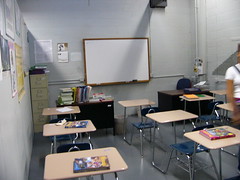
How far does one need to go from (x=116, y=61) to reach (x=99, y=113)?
1916 millimetres

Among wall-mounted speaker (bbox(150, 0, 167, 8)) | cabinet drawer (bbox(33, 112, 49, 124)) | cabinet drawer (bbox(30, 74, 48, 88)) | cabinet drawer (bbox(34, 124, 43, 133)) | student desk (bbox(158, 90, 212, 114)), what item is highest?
wall-mounted speaker (bbox(150, 0, 167, 8))

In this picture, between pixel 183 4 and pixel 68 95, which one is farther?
pixel 183 4

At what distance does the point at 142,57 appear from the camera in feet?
22.5

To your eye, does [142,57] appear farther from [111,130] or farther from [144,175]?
[144,175]

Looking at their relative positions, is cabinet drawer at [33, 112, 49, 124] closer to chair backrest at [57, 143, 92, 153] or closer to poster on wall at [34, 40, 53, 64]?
poster on wall at [34, 40, 53, 64]

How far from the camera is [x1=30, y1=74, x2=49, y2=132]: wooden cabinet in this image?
5508 millimetres

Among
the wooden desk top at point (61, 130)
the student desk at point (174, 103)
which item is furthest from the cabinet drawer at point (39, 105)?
the student desk at point (174, 103)

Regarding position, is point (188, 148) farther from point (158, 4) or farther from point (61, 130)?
point (158, 4)

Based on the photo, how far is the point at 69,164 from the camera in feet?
6.68

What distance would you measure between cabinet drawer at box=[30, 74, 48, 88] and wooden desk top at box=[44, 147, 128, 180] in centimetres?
358

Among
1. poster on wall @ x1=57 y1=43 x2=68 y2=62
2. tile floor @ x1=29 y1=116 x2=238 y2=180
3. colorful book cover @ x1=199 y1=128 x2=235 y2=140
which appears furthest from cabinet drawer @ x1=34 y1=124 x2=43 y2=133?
colorful book cover @ x1=199 y1=128 x2=235 y2=140

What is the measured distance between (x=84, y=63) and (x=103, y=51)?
59 cm

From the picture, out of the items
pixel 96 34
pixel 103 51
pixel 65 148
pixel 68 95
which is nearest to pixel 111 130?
pixel 68 95

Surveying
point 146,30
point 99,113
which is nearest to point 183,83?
point 146,30
